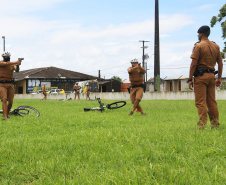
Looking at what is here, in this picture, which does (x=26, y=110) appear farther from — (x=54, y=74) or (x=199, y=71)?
(x=54, y=74)

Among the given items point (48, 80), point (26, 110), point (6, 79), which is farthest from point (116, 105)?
point (48, 80)

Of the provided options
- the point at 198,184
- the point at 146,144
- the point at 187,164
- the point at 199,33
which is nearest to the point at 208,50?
the point at 199,33

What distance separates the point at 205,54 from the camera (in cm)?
575

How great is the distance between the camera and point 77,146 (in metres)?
4.34

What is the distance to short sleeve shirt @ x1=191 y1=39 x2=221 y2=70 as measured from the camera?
5734 mm

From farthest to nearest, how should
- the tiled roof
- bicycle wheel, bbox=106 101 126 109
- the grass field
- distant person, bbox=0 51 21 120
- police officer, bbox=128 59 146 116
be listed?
1. the tiled roof
2. bicycle wheel, bbox=106 101 126 109
3. police officer, bbox=128 59 146 116
4. distant person, bbox=0 51 21 120
5. the grass field

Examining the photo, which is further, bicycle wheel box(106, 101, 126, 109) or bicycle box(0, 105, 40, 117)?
bicycle wheel box(106, 101, 126, 109)

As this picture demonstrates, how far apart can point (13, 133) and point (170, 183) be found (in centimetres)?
437

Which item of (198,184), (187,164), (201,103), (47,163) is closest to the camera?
(198,184)

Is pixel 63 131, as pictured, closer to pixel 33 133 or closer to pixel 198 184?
pixel 33 133

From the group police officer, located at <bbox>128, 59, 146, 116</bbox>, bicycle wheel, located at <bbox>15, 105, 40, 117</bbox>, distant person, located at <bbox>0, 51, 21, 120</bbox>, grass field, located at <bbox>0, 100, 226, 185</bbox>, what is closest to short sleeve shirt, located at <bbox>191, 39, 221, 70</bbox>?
grass field, located at <bbox>0, 100, 226, 185</bbox>

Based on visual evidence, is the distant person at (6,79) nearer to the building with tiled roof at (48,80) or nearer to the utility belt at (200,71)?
the utility belt at (200,71)

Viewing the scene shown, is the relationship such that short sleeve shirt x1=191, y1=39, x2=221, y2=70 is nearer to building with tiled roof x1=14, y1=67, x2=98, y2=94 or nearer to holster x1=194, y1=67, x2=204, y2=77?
holster x1=194, y1=67, x2=204, y2=77

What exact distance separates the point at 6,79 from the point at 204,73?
6.26 meters
